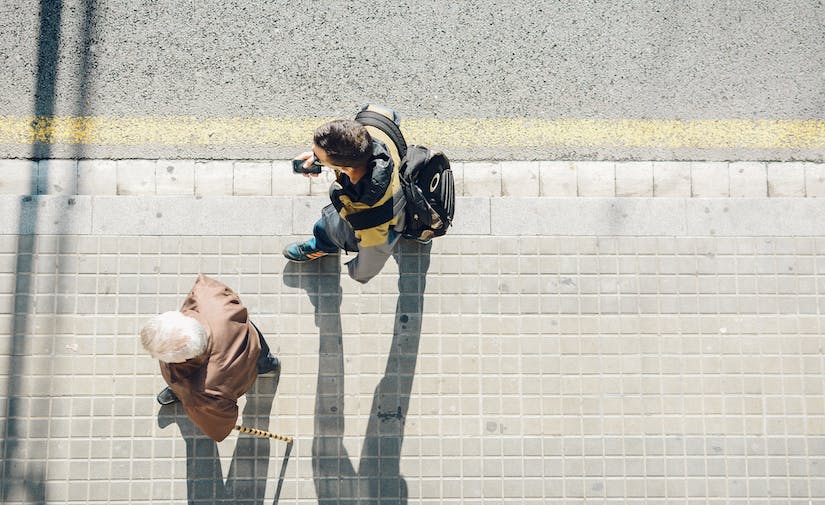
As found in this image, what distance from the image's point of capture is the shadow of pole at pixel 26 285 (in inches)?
192

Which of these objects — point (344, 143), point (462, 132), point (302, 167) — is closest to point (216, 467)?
point (302, 167)

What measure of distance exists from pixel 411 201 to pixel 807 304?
3240mm

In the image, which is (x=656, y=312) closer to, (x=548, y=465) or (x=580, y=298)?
(x=580, y=298)

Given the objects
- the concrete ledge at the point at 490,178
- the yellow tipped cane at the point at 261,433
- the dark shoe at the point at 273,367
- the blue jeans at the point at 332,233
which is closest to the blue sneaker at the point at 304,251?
the blue jeans at the point at 332,233

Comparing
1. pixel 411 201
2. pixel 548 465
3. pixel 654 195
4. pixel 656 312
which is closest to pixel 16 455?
pixel 411 201

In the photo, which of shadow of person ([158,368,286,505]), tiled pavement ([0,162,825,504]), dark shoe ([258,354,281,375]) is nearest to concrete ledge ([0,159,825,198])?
tiled pavement ([0,162,825,504])

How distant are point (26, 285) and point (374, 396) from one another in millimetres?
2607

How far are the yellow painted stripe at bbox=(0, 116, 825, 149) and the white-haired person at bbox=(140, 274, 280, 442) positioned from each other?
1696mm

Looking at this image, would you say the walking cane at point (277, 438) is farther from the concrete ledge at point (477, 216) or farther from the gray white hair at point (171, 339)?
the concrete ledge at point (477, 216)

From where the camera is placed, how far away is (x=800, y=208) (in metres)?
5.29

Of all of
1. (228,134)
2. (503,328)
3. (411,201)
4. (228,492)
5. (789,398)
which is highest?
(228,134)

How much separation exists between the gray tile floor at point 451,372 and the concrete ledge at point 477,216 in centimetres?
5

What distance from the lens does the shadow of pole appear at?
4.87 metres

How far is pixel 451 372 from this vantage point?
16.7 feet
